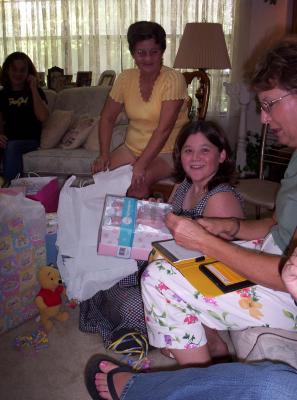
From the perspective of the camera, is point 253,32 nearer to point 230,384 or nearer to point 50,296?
point 50,296

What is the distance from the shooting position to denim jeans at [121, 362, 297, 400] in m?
0.73

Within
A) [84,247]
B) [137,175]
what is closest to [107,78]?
[137,175]

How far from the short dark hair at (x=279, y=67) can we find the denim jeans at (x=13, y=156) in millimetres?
2401

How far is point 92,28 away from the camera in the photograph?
15.3 feet

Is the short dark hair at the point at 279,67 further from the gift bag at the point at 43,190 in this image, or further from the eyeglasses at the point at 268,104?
the gift bag at the point at 43,190

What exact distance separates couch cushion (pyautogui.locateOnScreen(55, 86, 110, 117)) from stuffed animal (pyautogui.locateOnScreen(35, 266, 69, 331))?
79.8 inches

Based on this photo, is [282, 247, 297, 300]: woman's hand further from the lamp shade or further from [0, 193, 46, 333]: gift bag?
the lamp shade

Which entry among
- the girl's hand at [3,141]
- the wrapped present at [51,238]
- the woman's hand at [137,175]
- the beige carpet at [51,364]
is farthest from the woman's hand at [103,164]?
the girl's hand at [3,141]

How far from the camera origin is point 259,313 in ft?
3.62

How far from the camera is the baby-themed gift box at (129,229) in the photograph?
1513mm

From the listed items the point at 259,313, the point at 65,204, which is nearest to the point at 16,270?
the point at 65,204

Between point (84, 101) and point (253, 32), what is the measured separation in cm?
186

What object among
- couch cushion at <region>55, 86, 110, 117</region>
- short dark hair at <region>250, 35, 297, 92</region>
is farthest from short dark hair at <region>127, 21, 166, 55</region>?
couch cushion at <region>55, 86, 110, 117</region>

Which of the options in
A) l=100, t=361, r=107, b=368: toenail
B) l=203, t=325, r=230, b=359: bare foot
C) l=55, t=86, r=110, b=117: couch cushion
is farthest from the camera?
l=55, t=86, r=110, b=117: couch cushion
